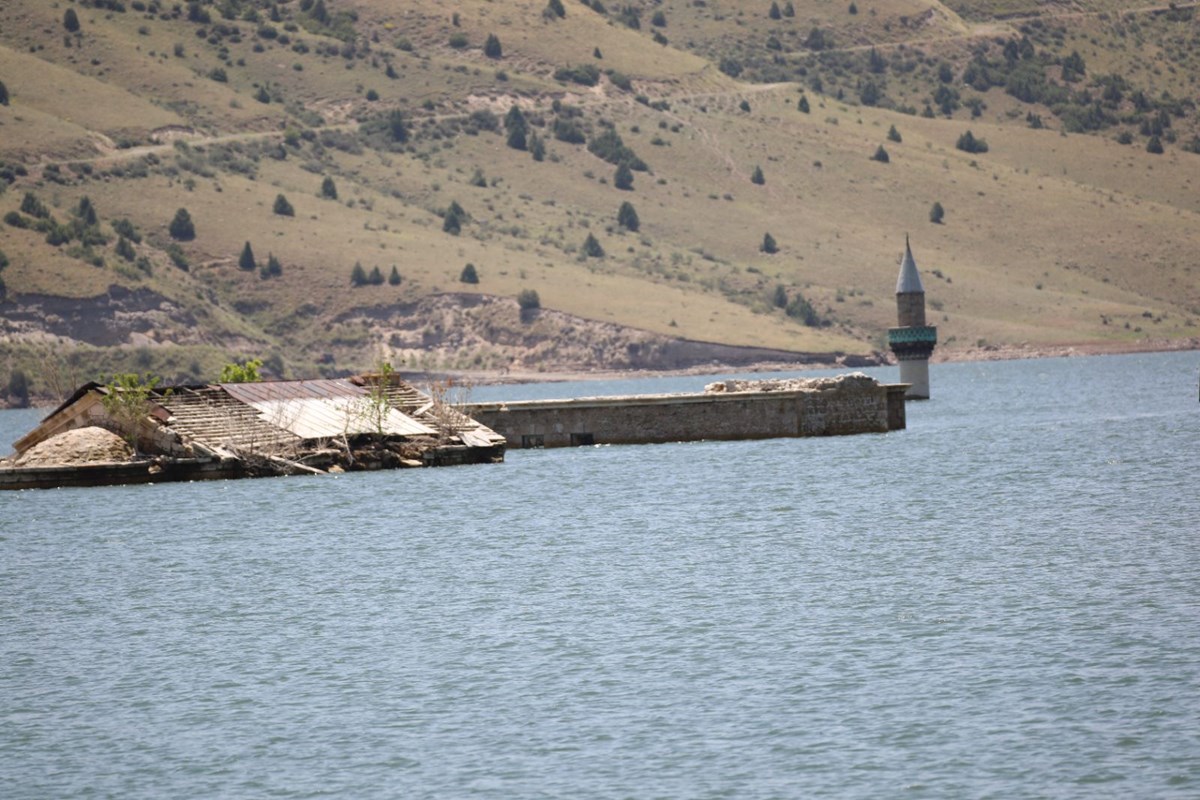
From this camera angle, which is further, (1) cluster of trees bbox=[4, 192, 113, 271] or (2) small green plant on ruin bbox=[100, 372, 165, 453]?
(1) cluster of trees bbox=[4, 192, 113, 271]

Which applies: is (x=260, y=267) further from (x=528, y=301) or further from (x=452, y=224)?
(x=528, y=301)

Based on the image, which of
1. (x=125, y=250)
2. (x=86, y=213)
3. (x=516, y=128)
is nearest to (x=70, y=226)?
(x=86, y=213)

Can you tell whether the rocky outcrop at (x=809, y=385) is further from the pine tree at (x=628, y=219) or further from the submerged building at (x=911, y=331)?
the pine tree at (x=628, y=219)

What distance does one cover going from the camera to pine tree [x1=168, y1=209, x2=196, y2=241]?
497 feet

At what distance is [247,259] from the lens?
150 m

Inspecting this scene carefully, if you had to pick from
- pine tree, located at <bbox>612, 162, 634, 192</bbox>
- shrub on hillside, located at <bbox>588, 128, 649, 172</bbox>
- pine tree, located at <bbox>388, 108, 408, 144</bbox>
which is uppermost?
pine tree, located at <bbox>388, 108, 408, 144</bbox>

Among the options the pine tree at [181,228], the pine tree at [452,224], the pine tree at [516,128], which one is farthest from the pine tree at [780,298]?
the pine tree at [181,228]

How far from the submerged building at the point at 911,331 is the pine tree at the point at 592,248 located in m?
83.0

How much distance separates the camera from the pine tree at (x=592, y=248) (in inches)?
6496

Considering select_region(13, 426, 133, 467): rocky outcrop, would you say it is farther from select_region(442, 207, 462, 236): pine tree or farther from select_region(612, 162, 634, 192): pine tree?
select_region(612, 162, 634, 192): pine tree

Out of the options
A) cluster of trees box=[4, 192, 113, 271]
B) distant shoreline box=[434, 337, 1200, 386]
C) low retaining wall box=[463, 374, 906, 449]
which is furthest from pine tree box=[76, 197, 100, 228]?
low retaining wall box=[463, 374, 906, 449]

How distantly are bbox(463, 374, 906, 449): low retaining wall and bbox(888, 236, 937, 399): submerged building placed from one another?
2069 cm

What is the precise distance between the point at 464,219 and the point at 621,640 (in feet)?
467

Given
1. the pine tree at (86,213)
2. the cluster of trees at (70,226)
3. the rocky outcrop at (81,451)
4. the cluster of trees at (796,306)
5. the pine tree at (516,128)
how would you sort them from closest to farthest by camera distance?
the rocky outcrop at (81,451)
the cluster of trees at (70,226)
the pine tree at (86,213)
the cluster of trees at (796,306)
the pine tree at (516,128)
